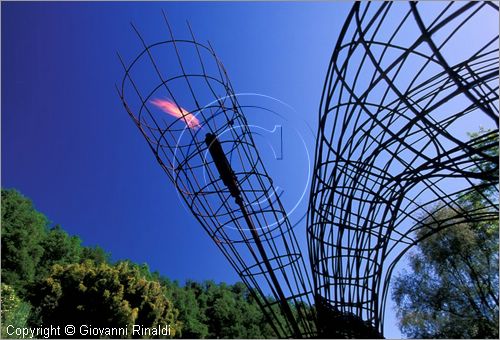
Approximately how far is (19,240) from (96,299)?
3.50m

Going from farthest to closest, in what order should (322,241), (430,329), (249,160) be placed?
(430,329) < (249,160) < (322,241)

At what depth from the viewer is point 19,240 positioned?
12.3 metres

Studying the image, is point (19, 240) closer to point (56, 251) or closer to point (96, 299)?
point (56, 251)

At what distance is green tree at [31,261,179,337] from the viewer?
33.5ft

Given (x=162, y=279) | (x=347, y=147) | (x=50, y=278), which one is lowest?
(x=347, y=147)

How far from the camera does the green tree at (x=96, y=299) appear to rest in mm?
10211

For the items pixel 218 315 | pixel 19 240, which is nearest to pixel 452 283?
pixel 218 315

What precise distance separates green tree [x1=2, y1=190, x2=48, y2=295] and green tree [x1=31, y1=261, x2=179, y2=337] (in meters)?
1.19

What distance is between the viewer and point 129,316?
1038cm

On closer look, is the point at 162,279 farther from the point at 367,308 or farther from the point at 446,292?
the point at 367,308

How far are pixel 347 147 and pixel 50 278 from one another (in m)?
11.2

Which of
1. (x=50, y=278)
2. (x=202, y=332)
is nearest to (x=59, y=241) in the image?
(x=50, y=278)

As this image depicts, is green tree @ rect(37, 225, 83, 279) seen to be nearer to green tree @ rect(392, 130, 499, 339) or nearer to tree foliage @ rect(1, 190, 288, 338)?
tree foliage @ rect(1, 190, 288, 338)

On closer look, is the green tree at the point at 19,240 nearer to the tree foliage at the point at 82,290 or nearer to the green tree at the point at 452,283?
the tree foliage at the point at 82,290
